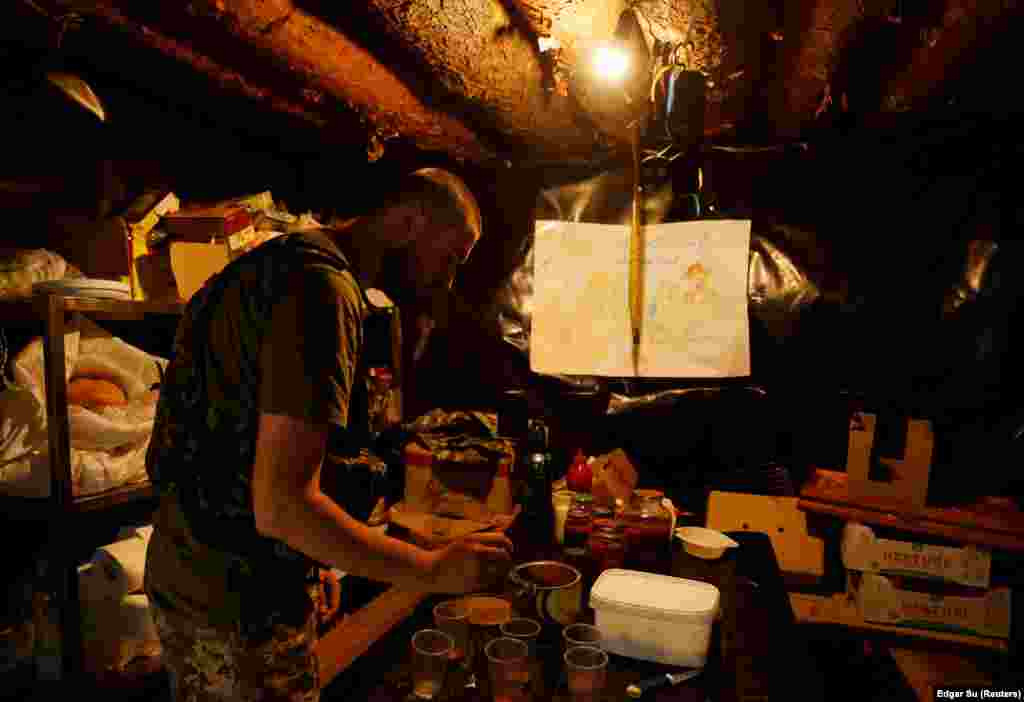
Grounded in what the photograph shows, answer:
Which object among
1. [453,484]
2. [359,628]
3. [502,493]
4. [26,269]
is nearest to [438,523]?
[453,484]

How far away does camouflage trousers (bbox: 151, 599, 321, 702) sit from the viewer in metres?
1.30

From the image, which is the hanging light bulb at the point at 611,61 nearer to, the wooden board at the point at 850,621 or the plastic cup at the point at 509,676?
the plastic cup at the point at 509,676

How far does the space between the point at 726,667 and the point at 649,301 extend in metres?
1.94

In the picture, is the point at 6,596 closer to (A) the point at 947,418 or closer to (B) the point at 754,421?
(B) the point at 754,421

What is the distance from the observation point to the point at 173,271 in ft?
6.82

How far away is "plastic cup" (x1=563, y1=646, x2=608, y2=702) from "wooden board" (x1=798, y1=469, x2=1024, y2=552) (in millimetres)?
1915

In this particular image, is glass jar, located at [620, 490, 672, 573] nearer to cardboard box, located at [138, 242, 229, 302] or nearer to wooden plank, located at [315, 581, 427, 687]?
wooden plank, located at [315, 581, 427, 687]

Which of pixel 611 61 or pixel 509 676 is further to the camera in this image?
pixel 611 61

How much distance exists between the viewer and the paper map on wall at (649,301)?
289cm

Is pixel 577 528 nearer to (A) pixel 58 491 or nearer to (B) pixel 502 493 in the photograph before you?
(B) pixel 502 493

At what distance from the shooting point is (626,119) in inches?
102

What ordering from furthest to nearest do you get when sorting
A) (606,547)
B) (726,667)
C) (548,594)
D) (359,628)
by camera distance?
(359,628), (606,547), (548,594), (726,667)

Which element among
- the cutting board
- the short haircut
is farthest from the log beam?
the cutting board

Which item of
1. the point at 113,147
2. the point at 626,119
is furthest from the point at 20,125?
the point at 626,119
